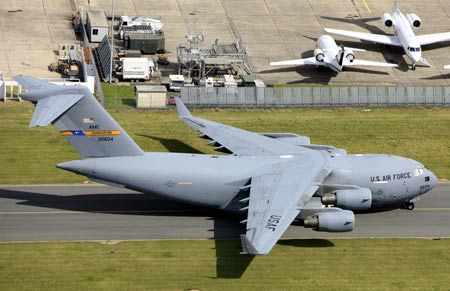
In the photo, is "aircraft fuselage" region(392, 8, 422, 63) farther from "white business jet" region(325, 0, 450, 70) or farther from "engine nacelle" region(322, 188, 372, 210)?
"engine nacelle" region(322, 188, 372, 210)

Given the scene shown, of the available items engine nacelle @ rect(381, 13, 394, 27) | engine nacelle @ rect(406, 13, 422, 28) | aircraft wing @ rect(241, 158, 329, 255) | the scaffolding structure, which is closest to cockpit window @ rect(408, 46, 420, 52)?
engine nacelle @ rect(381, 13, 394, 27)

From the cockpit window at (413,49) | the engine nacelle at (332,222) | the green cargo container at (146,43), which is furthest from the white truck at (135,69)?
the engine nacelle at (332,222)

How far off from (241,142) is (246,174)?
23.0ft

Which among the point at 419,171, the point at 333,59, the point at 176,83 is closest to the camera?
the point at 419,171

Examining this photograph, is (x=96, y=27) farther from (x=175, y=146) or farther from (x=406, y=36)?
(x=406, y=36)

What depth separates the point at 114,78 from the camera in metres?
101

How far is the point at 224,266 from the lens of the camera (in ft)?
199

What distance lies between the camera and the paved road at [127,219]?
65.5 m

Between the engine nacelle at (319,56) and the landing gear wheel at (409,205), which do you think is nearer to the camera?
the landing gear wheel at (409,205)

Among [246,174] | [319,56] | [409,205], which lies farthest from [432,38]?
[246,174]

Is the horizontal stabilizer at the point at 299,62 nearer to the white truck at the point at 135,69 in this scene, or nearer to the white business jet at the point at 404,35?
the white business jet at the point at 404,35

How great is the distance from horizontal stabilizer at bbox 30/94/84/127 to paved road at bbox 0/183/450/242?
8.29m

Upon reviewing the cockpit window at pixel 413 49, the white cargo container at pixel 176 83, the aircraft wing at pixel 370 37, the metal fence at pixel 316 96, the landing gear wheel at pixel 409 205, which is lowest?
the landing gear wheel at pixel 409 205

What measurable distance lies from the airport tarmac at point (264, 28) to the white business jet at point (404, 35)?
4.82 feet
